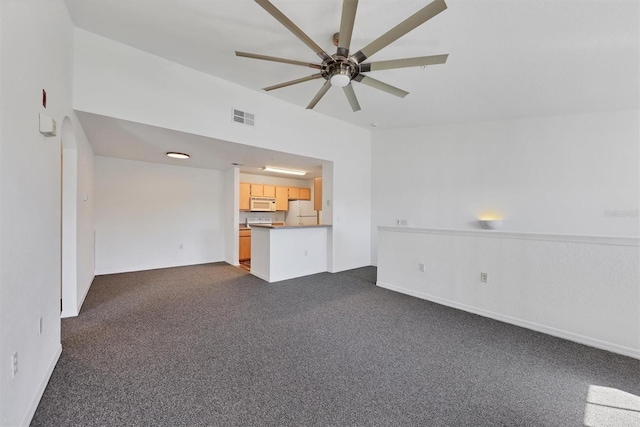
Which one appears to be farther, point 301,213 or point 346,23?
point 301,213

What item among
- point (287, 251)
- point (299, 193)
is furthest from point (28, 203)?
point (299, 193)

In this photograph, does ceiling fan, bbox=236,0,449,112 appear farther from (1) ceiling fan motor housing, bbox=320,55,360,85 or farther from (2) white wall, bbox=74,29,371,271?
(2) white wall, bbox=74,29,371,271

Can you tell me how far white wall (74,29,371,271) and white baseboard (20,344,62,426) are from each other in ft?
8.04

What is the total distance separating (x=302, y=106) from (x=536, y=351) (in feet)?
15.1

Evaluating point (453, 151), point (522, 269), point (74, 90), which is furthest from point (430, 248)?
point (74, 90)

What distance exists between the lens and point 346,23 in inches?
71.6

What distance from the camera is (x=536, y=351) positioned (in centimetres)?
236

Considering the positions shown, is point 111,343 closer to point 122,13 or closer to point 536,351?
point 122,13

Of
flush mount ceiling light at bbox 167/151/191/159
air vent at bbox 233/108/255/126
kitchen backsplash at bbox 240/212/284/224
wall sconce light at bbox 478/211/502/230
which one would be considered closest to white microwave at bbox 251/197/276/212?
kitchen backsplash at bbox 240/212/284/224

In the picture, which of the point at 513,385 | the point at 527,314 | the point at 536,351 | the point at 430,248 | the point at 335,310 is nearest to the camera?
the point at 513,385

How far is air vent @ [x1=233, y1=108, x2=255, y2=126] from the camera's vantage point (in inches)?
150

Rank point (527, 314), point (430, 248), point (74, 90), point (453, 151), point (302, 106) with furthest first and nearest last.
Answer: point (453, 151) < point (302, 106) < point (430, 248) < point (527, 314) < point (74, 90)

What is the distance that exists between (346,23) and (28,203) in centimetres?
241

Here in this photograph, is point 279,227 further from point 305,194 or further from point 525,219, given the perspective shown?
point 525,219
